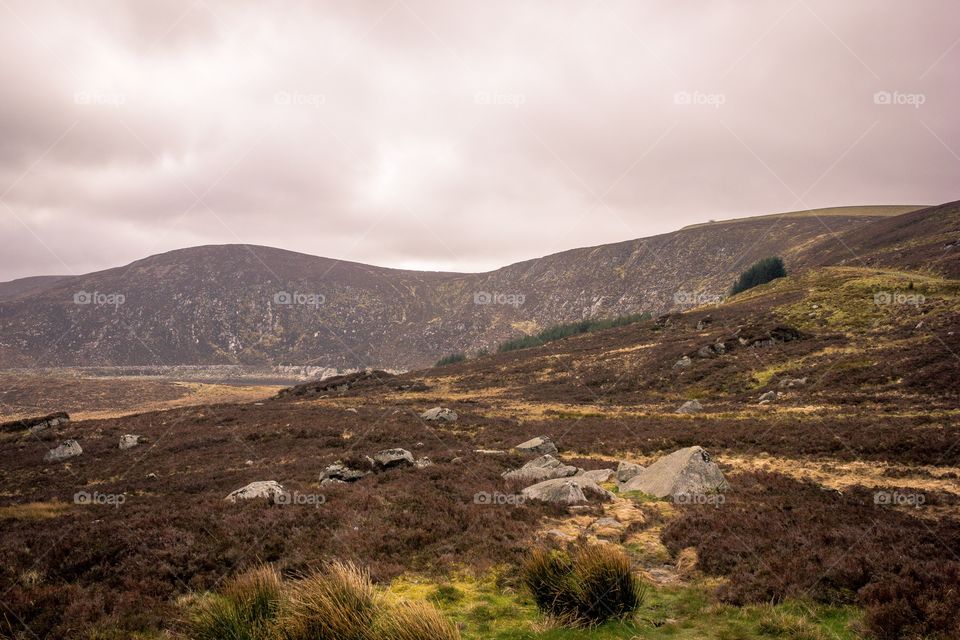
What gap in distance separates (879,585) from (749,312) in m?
63.4

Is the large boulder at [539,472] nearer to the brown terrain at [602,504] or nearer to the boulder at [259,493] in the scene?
the brown terrain at [602,504]

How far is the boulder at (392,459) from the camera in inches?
800

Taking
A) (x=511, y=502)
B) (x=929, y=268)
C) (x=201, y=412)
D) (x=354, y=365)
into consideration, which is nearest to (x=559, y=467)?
(x=511, y=502)

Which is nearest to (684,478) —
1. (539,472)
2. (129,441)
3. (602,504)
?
(602,504)

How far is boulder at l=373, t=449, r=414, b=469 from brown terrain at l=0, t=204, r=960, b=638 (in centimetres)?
124

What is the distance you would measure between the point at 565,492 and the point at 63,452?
111 ft

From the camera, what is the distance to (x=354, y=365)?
192 metres

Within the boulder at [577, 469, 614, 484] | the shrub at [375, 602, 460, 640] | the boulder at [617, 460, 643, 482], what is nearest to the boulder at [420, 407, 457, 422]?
the boulder at [577, 469, 614, 484]

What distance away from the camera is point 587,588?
6.91 metres

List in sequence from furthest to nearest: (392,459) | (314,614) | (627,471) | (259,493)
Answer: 1. (392,459)
2. (627,471)
3. (259,493)
4. (314,614)

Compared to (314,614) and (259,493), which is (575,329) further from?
(314,614)

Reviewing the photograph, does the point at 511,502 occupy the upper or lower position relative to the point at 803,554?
lower

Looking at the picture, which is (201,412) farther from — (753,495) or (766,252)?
(766,252)

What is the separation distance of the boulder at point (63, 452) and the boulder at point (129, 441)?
2.28 metres
